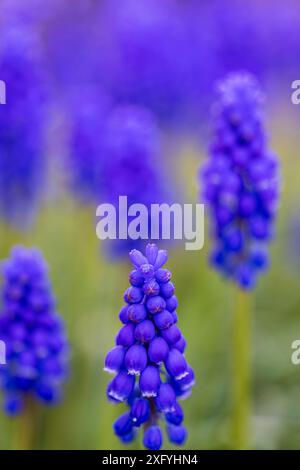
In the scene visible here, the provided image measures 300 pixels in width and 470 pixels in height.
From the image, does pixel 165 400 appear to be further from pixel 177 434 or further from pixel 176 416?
pixel 177 434

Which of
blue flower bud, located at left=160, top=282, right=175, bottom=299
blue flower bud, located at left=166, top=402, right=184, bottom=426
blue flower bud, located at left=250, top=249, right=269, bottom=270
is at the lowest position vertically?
blue flower bud, located at left=166, top=402, right=184, bottom=426

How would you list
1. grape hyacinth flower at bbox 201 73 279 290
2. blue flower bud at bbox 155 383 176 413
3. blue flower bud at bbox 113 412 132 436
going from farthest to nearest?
grape hyacinth flower at bbox 201 73 279 290
blue flower bud at bbox 113 412 132 436
blue flower bud at bbox 155 383 176 413

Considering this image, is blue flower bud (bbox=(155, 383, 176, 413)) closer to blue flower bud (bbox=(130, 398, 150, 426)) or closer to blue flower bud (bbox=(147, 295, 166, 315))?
blue flower bud (bbox=(130, 398, 150, 426))

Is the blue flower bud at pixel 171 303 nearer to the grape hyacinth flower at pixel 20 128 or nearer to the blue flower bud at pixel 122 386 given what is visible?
the blue flower bud at pixel 122 386
